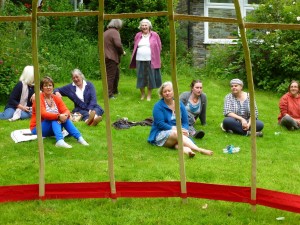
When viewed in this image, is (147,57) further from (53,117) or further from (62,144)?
(62,144)

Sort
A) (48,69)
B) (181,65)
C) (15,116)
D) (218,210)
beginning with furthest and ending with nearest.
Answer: (181,65)
(48,69)
(15,116)
(218,210)

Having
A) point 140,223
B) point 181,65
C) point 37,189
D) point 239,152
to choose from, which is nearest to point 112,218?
point 140,223

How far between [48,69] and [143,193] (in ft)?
29.5

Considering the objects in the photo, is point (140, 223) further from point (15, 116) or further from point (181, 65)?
point (181, 65)

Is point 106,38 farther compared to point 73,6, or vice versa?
point 73,6

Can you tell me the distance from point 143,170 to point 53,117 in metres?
2.01

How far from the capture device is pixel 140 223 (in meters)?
5.45

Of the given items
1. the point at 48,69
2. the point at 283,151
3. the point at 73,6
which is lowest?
the point at 283,151

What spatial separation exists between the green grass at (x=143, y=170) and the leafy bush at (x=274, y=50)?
2.67 m

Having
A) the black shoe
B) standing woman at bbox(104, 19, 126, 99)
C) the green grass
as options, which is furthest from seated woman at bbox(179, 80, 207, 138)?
standing woman at bbox(104, 19, 126, 99)

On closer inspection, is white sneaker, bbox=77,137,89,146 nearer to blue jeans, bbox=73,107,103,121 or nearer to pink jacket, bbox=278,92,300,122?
blue jeans, bbox=73,107,103,121

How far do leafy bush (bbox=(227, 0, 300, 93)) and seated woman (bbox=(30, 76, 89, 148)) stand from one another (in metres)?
6.76

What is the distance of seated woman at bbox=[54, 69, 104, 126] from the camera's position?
10.7 meters

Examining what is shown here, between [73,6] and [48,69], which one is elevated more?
[73,6]
